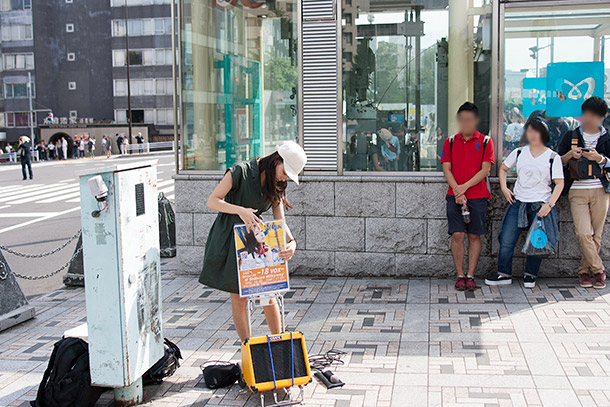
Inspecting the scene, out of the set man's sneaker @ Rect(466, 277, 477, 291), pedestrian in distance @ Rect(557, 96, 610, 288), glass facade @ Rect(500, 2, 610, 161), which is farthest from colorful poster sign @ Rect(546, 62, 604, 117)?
man's sneaker @ Rect(466, 277, 477, 291)

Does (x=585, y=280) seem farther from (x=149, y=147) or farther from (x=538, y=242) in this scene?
(x=149, y=147)

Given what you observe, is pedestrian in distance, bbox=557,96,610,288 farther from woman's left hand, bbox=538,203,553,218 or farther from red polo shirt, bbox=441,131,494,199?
red polo shirt, bbox=441,131,494,199

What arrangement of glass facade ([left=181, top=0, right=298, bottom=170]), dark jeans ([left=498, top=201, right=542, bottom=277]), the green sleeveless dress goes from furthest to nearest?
glass facade ([left=181, top=0, right=298, bottom=170]) → dark jeans ([left=498, top=201, right=542, bottom=277]) → the green sleeveless dress

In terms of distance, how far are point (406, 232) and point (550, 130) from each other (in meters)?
2.06

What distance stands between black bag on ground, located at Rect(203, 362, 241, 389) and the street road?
333 centimetres

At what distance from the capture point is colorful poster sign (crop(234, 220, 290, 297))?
4.81 metres

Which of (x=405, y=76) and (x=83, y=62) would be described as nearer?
(x=405, y=76)

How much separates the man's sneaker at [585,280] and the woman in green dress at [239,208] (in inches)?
153

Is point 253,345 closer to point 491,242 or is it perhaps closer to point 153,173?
point 153,173

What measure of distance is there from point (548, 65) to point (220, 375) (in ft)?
17.7

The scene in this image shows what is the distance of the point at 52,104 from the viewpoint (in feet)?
219

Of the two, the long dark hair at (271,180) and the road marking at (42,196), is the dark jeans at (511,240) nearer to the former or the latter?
the long dark hair at (271,180)

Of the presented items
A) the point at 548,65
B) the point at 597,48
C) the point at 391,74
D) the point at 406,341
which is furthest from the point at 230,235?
the point at 597,48

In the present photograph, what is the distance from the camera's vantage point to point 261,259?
4.87 meters
